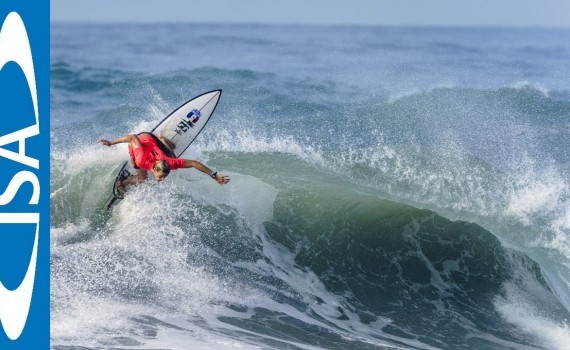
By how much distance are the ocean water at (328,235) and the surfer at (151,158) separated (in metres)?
0.57

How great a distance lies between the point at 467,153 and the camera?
522 inches

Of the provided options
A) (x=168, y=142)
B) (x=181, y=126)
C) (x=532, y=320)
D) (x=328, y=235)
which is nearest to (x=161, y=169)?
(x=168, y=142)

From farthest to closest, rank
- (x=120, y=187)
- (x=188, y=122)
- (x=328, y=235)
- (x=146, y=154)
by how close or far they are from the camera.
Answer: (x=188, y=122), (x=328, y=235), (x=120, y=187), (x=146, y=154)

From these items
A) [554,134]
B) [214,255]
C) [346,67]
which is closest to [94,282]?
[214,255]

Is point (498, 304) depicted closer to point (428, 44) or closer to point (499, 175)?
point (499, 175)

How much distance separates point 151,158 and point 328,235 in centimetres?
257

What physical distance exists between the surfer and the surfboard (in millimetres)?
273

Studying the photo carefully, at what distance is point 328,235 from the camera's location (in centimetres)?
1096

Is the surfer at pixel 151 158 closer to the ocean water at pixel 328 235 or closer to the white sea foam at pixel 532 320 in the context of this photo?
the ocean water at pixel 328 235

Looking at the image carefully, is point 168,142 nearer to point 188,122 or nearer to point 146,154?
point 188,122

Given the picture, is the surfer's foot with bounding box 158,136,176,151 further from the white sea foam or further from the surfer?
the white sea foam

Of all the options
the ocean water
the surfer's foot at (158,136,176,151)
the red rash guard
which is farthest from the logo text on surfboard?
the red rash guard

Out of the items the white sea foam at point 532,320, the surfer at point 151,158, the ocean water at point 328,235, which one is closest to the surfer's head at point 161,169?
the surfer at point 151,158

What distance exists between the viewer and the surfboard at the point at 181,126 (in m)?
10.7
